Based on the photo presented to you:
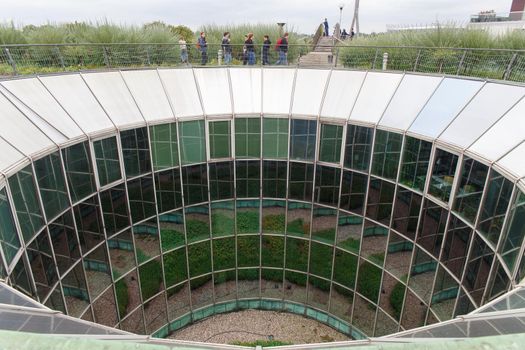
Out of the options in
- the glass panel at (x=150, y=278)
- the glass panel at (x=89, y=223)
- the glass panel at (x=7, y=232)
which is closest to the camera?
the glass panel at (x=7, y=232)

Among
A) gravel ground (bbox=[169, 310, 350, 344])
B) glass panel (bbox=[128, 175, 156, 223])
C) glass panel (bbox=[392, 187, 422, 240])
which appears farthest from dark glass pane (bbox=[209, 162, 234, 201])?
glass panel (bbox=[392, 187, 422, 240])

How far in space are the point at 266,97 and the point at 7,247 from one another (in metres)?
12.1

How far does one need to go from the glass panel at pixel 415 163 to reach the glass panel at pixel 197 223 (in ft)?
30.7

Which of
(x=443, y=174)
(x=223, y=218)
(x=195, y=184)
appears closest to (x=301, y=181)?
(x=223, y=218)

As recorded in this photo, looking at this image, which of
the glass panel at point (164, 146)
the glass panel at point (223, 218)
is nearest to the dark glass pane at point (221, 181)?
the glass panel at point (223, 218)

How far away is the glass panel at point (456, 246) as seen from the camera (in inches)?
502

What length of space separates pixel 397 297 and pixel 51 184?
15.1 m

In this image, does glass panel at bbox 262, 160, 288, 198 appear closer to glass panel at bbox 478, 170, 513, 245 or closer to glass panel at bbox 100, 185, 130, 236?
glass panel at bbox 100, 185, 130, 236

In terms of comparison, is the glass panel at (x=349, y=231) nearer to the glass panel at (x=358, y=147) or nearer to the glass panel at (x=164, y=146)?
the glass panel at (x=358, y=147)

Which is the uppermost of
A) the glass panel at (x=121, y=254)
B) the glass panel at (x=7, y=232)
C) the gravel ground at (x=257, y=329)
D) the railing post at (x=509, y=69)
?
the railing post at (x=509, y=69)

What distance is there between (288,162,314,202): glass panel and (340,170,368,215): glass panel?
1630mm

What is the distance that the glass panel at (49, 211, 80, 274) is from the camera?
12.6m

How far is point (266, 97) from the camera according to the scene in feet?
58.6

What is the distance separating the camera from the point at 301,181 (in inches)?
704
